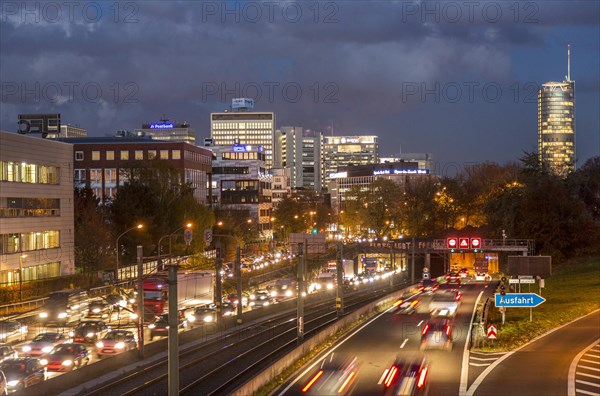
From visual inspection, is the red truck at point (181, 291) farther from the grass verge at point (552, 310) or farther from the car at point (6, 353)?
the grass verge at point (552, 310)

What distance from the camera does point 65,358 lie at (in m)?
32.6

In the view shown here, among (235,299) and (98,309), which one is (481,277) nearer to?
(235,299)

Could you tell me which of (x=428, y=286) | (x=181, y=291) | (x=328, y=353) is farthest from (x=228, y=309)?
(x=428, y=286)

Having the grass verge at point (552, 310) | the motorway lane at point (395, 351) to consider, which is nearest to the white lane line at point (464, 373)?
the motorway lane at point (395, 351)

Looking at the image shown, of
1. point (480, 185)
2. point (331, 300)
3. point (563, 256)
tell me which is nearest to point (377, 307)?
point (331, 300)

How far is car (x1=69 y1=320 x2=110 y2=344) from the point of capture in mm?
39625

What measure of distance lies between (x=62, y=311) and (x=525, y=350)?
29055 mm

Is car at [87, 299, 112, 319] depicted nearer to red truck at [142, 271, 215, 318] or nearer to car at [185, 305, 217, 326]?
red truck at [142, 271, 215, 318]

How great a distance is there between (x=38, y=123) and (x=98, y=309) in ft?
119

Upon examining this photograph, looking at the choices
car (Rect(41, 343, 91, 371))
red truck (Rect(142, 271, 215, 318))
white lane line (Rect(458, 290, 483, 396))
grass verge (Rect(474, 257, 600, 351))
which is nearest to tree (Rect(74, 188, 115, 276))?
red truck (Rect(142, 271, 215, 318))

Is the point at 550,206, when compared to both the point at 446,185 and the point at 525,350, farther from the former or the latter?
the point at 525,350

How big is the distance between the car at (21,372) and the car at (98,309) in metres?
22.5

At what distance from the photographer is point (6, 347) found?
3353 centimetres

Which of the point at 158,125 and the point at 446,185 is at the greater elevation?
the point at 158,125
